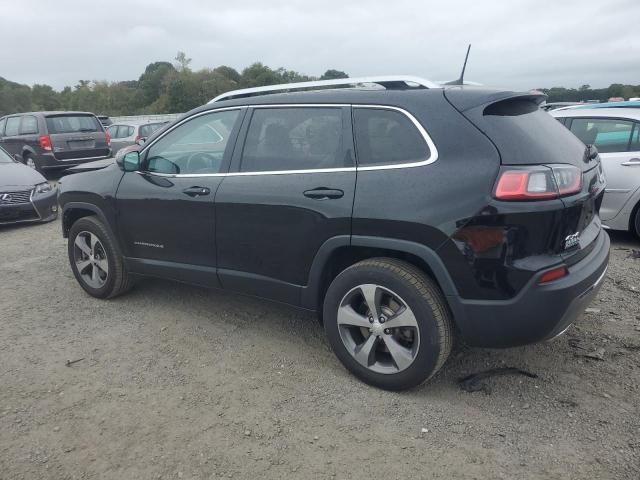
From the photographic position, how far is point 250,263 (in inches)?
138

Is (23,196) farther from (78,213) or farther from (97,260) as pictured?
(97,260)

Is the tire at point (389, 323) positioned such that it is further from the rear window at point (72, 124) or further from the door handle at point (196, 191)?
the rear window at point (72, 124)

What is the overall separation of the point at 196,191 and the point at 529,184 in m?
2.25

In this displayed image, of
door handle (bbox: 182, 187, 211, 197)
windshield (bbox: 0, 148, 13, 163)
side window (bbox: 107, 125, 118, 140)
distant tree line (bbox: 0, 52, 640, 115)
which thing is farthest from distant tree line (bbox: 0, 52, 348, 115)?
door handle (bbox: 182, 187, 211, 197)

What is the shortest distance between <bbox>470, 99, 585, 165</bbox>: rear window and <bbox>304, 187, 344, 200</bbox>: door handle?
854mm

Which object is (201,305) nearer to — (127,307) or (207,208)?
(127,307)

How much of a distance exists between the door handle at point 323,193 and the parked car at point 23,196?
19.8 feet

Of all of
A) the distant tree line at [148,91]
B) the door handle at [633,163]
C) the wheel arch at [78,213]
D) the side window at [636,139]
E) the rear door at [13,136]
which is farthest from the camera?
the distant tree line at [148,91]

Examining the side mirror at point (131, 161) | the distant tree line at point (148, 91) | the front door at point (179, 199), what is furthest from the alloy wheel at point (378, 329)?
the distant tree line at point (148, 91)

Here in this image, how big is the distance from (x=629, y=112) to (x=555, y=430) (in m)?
4.83

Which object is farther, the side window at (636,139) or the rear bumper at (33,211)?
the rear bumper at (33,211)

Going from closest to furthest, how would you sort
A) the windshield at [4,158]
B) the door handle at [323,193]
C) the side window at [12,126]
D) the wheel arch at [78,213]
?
the door handle at [323,193] → the wheel arch at [78,213] → the windshield at [4,158] → the side window at [12,126]

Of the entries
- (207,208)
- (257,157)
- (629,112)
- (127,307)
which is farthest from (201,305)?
(629,112)

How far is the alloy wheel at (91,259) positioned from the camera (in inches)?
176
